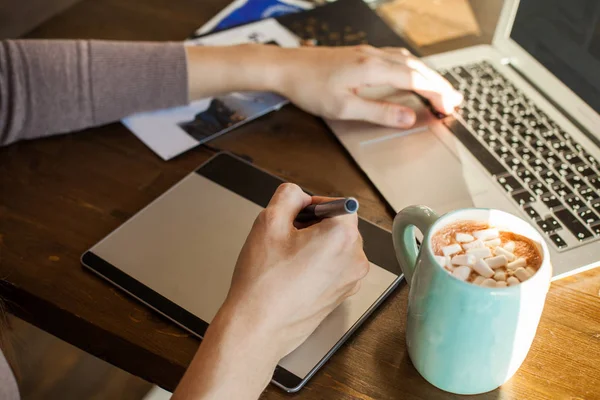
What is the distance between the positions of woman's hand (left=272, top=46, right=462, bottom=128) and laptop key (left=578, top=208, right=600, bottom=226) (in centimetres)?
23

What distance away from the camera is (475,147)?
787mm

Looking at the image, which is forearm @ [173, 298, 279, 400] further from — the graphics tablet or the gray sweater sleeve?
the gray sweater sleeve

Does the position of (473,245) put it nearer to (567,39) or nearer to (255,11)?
(567,39)

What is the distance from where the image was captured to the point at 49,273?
0.69 metres

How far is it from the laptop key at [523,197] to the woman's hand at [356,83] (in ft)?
0.58

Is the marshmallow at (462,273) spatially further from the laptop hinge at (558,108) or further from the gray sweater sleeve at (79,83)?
the gray sweater sleeve at (79,83)

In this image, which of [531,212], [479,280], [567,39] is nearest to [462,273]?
[479,280]

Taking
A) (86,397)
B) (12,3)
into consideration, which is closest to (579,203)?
(86,397)

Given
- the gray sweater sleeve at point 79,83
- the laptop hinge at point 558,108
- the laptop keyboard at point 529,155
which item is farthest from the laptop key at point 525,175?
the gray sweater sleeve at point 79,83

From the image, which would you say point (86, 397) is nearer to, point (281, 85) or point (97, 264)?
point (97, 264)

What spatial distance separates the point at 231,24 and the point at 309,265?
24.1 inches

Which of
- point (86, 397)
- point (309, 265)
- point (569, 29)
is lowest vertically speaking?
point (86, 397)

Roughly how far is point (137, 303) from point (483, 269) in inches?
14.3

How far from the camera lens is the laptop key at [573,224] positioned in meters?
0.66
